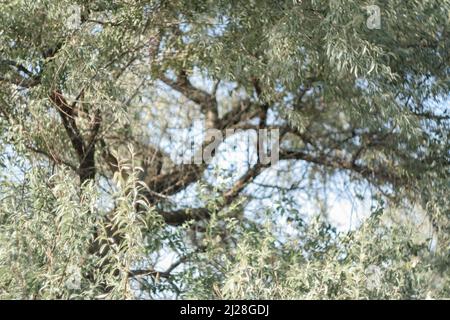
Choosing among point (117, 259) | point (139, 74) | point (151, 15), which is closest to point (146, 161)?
point (139, 74)

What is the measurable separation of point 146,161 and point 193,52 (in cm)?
157

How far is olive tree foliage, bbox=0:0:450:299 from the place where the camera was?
6.94m

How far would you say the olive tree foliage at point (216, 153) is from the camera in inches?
273

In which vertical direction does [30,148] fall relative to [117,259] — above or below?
above

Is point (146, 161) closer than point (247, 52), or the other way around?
point (247, 52)

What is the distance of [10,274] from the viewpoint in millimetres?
6742

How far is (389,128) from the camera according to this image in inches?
346

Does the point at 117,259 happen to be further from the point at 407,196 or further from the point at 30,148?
the point at 407,196

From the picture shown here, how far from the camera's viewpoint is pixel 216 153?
9898mm
